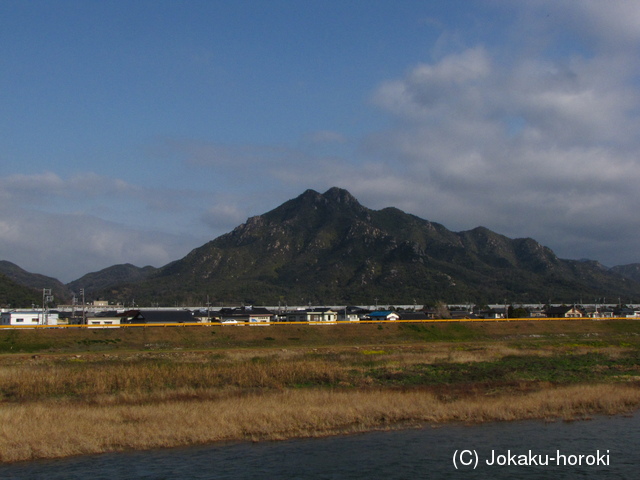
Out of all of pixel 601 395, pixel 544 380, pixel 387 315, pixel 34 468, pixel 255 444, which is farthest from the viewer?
pixel 387 315

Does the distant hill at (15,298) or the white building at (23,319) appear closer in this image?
the white building at (23,319)

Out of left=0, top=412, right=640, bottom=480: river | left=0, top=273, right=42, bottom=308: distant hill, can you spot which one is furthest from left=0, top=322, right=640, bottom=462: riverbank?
left=0, top=273, right=42, bottom=308: distant hill

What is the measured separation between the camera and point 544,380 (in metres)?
34.5

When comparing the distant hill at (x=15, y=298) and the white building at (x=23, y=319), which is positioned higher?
the distant hill at (x=15, y=298)

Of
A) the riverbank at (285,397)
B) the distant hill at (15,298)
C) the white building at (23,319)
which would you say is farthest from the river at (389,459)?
the distant hill at (15,298)

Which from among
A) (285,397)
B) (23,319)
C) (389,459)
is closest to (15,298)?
(23,319)

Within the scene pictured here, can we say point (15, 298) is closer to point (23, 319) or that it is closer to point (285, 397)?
point (23, 319)

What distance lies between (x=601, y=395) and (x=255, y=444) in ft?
59.8

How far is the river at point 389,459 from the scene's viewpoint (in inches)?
687

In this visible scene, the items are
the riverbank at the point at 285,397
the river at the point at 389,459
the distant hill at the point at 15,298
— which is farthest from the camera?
the distant hill at the point at 15,298

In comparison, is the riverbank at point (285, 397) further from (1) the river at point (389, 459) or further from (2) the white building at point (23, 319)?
(2) the white building at point (23, 319)

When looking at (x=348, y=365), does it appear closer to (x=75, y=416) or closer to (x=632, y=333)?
(x=75, y=416)

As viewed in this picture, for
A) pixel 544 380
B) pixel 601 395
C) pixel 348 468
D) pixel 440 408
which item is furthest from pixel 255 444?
pixel 544 380

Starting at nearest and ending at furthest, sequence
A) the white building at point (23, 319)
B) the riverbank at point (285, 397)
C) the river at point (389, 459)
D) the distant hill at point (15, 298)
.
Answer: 1. the river at point (389, 459)
2. the riverbank at point (285, 397)
3. the white building at point (23, 319)
4. the distant hill at point (15, 298)
